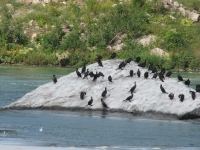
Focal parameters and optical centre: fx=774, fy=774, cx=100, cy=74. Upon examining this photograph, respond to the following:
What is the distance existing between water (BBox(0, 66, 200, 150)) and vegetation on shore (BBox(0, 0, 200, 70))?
3582cm

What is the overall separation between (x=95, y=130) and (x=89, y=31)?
169ft

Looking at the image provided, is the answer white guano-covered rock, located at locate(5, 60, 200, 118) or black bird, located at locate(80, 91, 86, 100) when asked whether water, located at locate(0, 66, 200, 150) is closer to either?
white guano-covered rock, located at locate(5, 60, 200, 118)

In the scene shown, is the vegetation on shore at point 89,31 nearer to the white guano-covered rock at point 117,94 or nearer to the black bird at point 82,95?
the white guano-covered rock at point 117,94

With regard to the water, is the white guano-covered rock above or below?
above

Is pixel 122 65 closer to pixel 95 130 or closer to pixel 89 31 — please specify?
pixel 95 130

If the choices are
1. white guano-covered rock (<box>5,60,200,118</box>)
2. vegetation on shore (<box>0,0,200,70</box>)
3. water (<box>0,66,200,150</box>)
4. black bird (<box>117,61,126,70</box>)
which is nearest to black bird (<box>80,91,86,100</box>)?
white guano-covered rock (<box>5,60,200,118</box>)

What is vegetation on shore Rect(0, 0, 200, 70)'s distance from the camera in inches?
2813

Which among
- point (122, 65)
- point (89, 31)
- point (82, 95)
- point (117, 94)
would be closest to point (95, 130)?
point (82, 95)

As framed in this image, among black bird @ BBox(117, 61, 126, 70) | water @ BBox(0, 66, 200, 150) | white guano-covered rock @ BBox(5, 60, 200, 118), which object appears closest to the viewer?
water @ BBox(0, 66, 200, 150)

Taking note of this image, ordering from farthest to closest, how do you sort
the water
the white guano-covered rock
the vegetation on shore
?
the vegetation on shore
the white guano-covered rock
the water

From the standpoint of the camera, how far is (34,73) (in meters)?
57.6

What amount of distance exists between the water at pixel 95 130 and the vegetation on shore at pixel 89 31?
3582cm

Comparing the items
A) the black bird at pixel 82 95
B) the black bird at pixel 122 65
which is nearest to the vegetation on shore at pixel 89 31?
the black bird at pixel 122 65

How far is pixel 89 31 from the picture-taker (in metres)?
79.0
